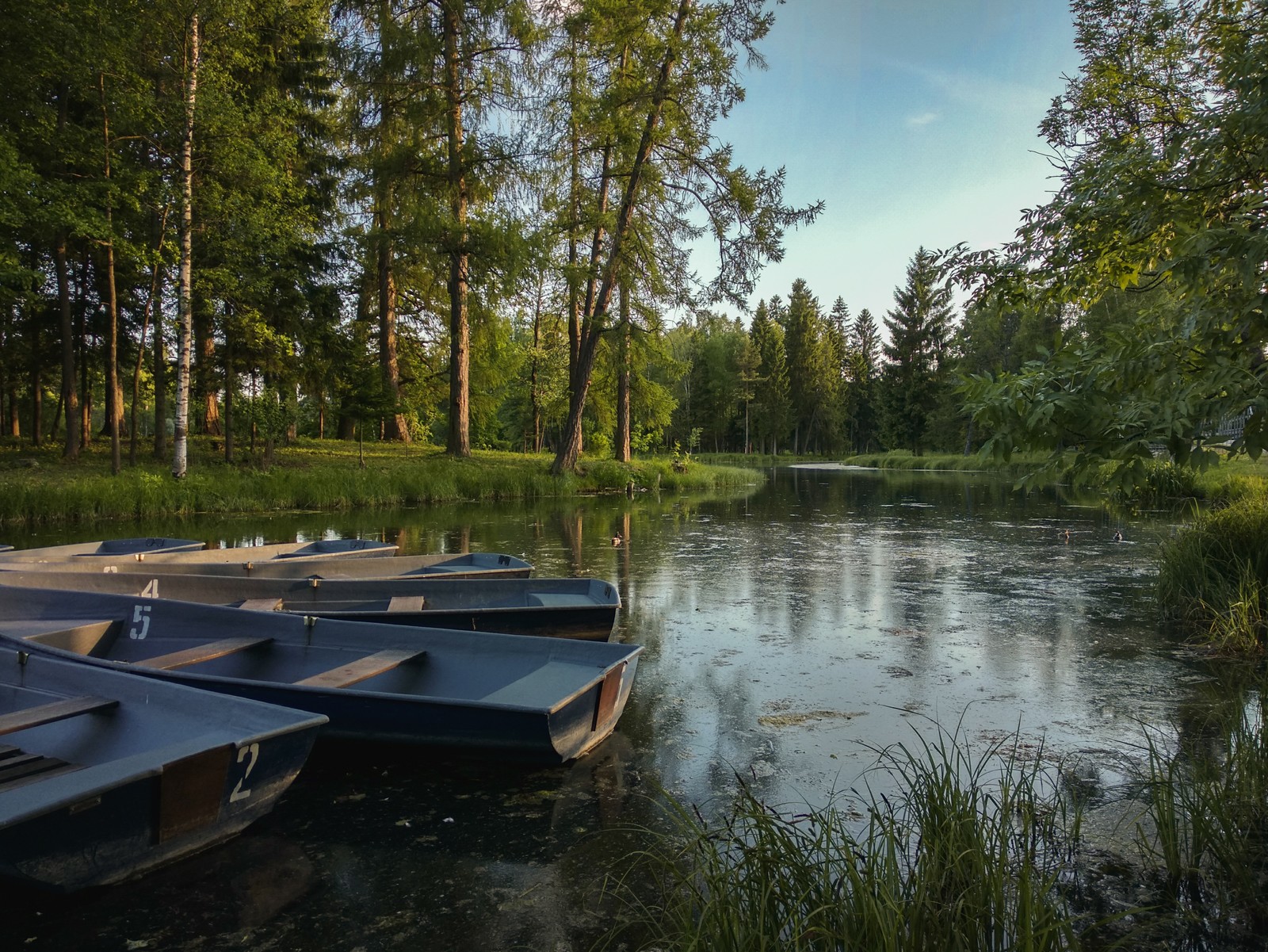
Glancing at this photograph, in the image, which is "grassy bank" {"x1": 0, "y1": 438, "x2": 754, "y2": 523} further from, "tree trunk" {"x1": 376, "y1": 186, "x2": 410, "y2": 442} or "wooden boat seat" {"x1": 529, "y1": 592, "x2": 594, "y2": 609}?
"wooden boat seat" {"x1": 529, "y1": 592, "x2": 594, "y2": 609}

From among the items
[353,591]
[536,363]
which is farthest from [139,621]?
[536,363]

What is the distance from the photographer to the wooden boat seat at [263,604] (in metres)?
6.39

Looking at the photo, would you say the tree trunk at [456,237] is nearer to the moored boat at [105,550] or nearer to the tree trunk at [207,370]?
the tree trunk at [207,370]

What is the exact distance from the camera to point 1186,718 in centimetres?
495

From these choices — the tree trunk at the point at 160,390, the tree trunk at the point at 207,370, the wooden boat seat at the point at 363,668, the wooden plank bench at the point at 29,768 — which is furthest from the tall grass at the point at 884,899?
the tree trunk at the point at 160,390

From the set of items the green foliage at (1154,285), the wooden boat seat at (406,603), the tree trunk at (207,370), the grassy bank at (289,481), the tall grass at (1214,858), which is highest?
the tree trunk at (207,370)

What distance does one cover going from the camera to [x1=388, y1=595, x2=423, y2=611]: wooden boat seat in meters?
6.27

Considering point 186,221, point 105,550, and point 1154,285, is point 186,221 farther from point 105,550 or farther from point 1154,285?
point 1154,285

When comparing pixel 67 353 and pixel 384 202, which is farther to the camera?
pixel 384 202

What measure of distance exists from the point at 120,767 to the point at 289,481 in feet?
52.6

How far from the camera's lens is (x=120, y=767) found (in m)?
2.94

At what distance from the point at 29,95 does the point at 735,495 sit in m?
20.3

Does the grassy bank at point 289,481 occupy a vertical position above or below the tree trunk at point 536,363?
below

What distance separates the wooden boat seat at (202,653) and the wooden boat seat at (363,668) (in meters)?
0.58
